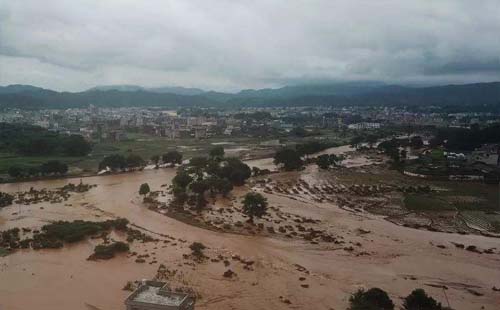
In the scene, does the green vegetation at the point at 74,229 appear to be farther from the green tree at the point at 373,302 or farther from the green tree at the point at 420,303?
the green tree at the point at 420,303

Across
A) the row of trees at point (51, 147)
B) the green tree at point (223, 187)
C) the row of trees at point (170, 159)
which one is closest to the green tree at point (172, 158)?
the row of trees at point (170, 159)

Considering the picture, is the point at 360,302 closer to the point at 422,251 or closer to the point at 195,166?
the point at 422,251

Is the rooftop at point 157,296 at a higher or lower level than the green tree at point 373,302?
higher

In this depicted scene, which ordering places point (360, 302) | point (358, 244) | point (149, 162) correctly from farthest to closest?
point (149, 162) → point (358, 244) → point (360, 302)

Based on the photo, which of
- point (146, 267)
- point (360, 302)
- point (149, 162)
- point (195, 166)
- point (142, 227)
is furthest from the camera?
point (149, 162)

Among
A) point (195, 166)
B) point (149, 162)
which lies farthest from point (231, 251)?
point (149, 162)
